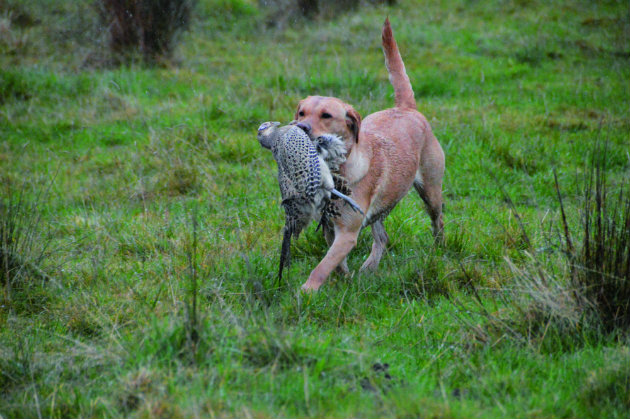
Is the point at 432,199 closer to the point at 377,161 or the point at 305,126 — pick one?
the point at 377,161

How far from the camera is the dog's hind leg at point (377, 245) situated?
175 inches

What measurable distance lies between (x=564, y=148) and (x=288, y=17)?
6.96m

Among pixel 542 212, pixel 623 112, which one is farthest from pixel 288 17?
pixel 542 212

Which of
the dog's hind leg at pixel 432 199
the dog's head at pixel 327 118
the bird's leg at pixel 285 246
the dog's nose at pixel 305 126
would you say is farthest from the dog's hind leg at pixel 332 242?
the dog's hind leg at pixel 432 199

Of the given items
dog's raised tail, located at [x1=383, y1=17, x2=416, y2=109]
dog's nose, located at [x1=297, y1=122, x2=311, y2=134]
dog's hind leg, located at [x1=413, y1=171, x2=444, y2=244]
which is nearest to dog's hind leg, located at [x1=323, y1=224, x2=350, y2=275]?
dog's nose, located at [x1=297, y1=122, x2=311, y2=134]

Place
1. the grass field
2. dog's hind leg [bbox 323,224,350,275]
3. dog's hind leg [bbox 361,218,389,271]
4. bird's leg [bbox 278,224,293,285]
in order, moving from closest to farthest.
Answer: the grass field
bird's leg [bbox 278,224,293,285]
dog's hind leg [bbox 323,224,350,275]
dog's hind leg [bbox 361,218,389,271]

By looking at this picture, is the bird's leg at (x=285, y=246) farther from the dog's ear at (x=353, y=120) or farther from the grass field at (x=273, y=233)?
the dog's ear at (x=353, y=120)

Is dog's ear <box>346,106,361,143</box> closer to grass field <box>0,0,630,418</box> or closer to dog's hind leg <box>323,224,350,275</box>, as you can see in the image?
dog's hind leg <box>323,224,350,275</box>

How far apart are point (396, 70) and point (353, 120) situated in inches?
46.5

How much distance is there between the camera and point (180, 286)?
3.84 m

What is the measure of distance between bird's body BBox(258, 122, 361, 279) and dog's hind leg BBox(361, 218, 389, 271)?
70 centimetres

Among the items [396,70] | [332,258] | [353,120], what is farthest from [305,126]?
[396,70]

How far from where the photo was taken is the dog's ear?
3.94m

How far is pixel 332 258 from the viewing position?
12.8 feet
